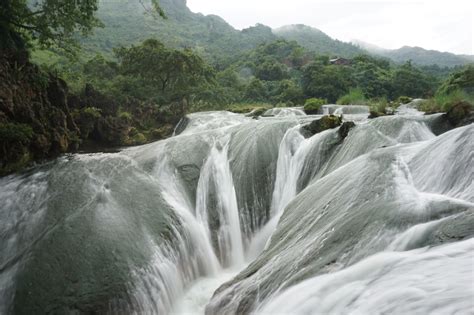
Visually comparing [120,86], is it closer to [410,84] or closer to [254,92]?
[254,92]

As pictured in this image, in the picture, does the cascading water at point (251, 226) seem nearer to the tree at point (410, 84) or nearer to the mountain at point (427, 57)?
the tree at point (410, 84)

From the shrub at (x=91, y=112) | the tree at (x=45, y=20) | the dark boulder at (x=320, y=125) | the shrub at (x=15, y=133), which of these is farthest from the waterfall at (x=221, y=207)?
the tree at (x=45, y=20)

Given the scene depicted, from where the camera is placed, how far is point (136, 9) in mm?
115875

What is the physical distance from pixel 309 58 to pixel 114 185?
66.5m

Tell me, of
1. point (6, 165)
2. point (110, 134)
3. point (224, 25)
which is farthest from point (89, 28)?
point (224, 25)

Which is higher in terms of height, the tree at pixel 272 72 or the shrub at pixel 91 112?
the tree at pixel 272 72

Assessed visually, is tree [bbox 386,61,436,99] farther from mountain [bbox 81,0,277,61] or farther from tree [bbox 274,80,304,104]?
mountain [bbox 81,0,277,61]

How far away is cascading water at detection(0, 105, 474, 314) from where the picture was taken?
119 inches

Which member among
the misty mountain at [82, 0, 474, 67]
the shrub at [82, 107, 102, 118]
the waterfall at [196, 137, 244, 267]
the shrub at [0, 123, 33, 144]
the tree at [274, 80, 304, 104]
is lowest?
the waterfall at [196, 137, 244, 267]

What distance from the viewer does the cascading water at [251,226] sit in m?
3.02

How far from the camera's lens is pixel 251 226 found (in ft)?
25.4

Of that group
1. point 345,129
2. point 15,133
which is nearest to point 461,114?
point 345,129

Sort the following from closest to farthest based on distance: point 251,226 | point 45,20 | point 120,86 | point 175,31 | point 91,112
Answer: point 251,226 → point 45,20 → point 91,112 → point 120,86 → point 175,31

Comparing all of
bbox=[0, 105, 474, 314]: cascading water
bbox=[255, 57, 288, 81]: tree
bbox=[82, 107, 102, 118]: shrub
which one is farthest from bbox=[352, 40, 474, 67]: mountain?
bbox=[0, 105, 474, 314]: cascading water
